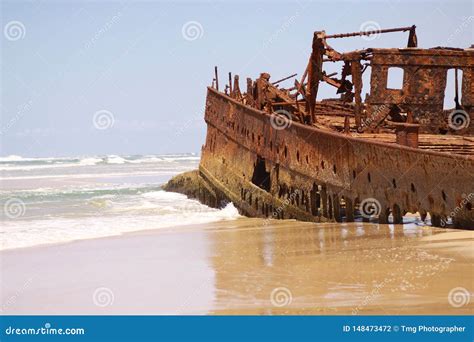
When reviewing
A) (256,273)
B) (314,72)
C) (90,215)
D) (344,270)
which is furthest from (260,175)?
(344,270)

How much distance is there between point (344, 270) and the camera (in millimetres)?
7520

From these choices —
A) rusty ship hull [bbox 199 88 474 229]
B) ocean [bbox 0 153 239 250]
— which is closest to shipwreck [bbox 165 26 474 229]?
rusty ship hull [bbox 199 88 474 229]

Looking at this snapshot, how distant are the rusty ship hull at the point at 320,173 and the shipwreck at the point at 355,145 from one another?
0.6 inches

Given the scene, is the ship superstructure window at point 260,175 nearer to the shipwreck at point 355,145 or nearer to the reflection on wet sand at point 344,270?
the shipwreck at point 355,145

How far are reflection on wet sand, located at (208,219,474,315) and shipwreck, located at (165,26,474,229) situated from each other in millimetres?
481

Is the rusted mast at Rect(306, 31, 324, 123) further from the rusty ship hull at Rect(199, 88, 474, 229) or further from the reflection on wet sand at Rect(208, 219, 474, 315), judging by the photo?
the reflection on wet sand at Rect(208, 219, 474, 315)

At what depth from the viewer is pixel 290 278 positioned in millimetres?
7297

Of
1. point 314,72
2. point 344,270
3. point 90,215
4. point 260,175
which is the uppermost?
point 314,72

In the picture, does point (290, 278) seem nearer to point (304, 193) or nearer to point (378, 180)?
point (378, 180)

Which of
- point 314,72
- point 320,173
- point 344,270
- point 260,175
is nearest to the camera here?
point 344,270

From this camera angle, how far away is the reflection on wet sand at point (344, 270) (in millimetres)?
6184

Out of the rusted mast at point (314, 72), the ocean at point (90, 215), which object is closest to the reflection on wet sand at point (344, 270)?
the ocean at point (90, 215)

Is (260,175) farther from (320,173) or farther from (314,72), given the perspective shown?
(320,173)

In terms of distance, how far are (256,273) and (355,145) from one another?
3.26m
